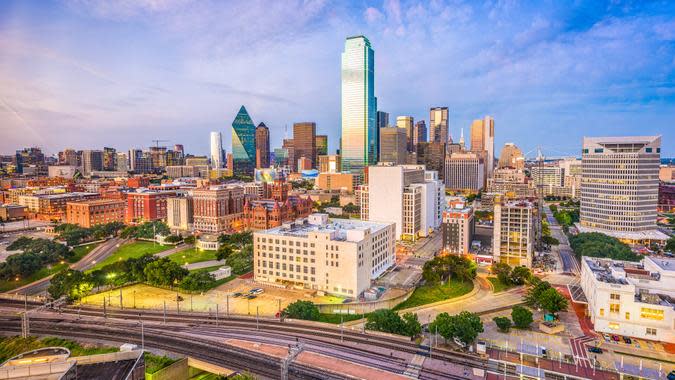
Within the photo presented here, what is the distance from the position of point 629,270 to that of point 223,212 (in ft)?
430

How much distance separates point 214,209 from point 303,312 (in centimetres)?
9490

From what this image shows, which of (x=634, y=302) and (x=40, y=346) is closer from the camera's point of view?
Answer: (x=40, y=346)

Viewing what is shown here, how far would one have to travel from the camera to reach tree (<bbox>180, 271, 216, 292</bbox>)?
85438mm

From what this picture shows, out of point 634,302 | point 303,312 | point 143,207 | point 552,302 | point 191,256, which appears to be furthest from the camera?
point 143,207

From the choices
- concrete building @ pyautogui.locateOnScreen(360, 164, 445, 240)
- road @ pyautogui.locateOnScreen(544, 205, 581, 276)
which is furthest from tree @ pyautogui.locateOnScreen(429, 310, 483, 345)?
concrete building @ pyautogui.locateOnScreen(360, 164, 445, 240)

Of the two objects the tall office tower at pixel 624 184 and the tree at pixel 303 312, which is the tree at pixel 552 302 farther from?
the tall office tower at pixel 624 184

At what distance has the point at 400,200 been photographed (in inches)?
5650

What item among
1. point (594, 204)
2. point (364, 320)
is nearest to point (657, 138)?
point (594, 204)

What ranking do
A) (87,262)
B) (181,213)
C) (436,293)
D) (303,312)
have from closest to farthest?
(303,312), (436,293), (87,262), (181,213)

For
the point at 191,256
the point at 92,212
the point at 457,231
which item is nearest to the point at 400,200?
the point at 457,231

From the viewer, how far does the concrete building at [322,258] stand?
83.4 meters

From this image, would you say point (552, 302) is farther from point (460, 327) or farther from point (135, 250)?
point (135, 250)

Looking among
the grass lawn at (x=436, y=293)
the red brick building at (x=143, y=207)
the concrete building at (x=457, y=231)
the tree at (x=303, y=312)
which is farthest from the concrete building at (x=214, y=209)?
the grass lawn at (x=436, y=293)

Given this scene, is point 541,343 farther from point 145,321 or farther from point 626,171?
point 626,171
